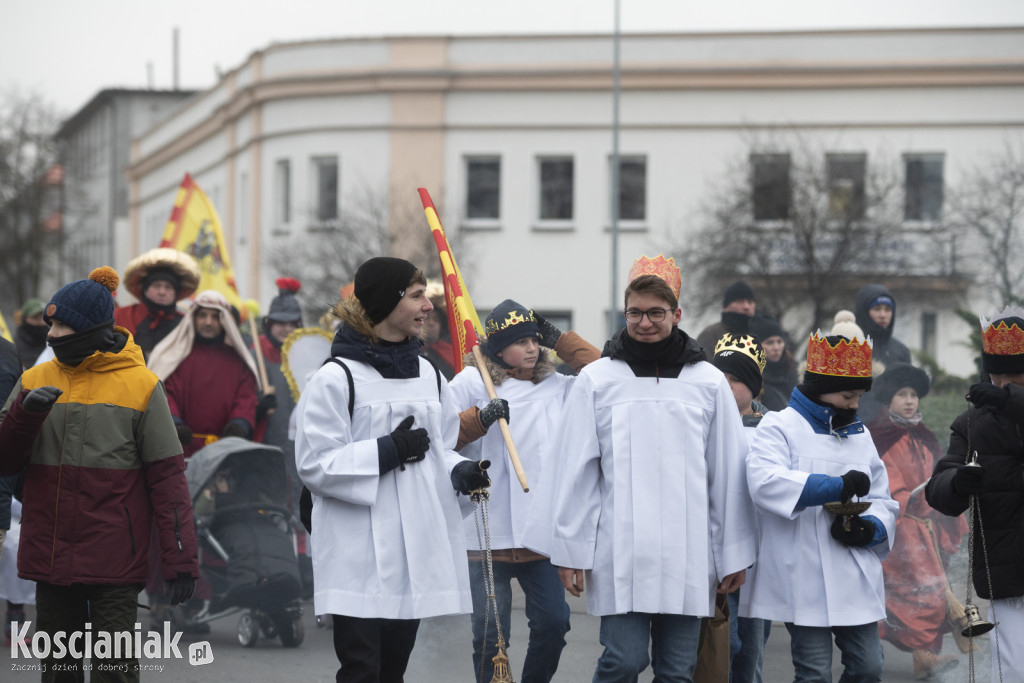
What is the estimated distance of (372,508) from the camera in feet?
15.7

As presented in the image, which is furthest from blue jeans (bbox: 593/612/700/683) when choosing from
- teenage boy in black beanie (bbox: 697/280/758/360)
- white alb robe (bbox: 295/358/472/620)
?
teenage boy in black beanie (bbox: 697/280/758/360)

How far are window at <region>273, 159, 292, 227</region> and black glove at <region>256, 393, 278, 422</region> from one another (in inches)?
1048

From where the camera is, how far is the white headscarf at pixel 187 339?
340 inches

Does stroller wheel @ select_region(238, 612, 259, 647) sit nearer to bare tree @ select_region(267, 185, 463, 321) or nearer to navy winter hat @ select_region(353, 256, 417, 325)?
navy winter hat @ select_region(353, 256, 417, 325)

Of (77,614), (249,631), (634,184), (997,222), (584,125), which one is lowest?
(249,631)

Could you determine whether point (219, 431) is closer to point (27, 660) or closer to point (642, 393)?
point (27, 660)

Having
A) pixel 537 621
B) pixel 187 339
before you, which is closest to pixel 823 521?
pixel 537 621

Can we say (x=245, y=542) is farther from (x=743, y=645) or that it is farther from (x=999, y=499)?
(x=999, y=499)

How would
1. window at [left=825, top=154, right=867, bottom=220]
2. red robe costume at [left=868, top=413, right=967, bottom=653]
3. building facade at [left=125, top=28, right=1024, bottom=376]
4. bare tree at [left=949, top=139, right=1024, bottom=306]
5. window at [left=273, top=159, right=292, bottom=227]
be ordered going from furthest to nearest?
window at [left=273, top=159, right=292, bottom=227] < building facade at [left=125, top=28, right=1024, bottom=376] < window at [left=825, top=154, right=867, bottom=220] < bare tree at [left=949, top=139, right=1024, bottom=306] < red robe costume at [left=868, top=413, right=967, bottom=653]

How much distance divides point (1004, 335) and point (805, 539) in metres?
1.15

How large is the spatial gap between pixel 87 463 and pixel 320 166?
30689 mm

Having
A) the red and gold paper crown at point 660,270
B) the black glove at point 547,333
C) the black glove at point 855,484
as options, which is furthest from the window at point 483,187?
the black glove at point 855,484

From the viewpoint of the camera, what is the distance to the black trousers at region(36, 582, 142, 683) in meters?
5.11

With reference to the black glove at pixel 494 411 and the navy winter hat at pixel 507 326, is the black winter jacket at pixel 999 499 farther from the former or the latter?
the navy winter hat at pixel 507 326
